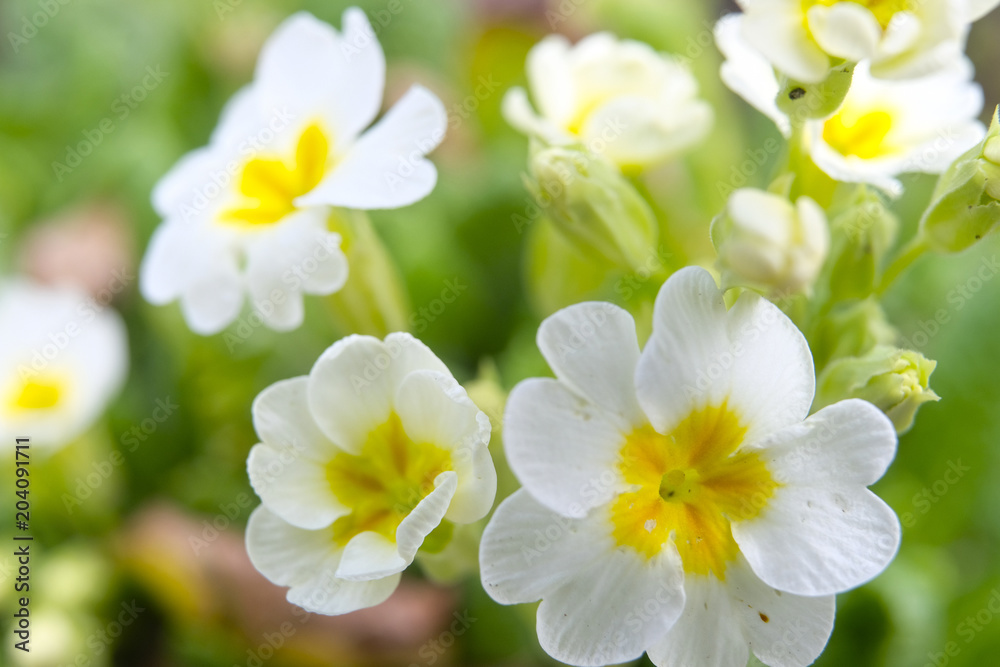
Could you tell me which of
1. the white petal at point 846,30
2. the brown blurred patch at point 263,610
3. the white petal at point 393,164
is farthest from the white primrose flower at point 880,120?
the brown blurred patch at point 263,610

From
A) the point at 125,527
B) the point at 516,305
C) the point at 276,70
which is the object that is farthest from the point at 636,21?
the point at 125,527

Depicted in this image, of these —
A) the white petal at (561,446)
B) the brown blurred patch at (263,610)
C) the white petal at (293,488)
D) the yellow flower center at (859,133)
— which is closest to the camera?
the white petal at (561,446)

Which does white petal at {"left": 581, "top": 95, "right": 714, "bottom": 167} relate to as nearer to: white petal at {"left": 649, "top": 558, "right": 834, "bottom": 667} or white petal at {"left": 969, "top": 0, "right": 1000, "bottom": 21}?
white petal at {"left": 969, "top": 0, "right": 1000, "bottom": 21}

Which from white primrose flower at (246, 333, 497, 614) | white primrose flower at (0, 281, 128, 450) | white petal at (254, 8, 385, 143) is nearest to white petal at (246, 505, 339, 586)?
white primrose flower at (246, 333, 497, 614)

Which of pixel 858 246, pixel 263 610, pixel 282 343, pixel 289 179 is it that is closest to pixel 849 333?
pixel 858 246

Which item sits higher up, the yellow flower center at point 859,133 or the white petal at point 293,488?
the yellow flower center at point 859,133

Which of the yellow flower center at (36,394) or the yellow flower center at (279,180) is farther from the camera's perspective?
the yellow flower center at (36,394)

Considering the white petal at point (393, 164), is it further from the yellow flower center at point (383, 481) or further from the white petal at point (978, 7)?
the white petal at point (978, 7)

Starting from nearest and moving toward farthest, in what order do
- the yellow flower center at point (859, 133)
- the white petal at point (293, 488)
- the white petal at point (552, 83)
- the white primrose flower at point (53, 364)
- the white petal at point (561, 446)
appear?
the white petal at point (561, 446)
the white petal at point (293, 488)
the yellow flower center at point (859, 133)
the white petal at point (552, 83)
the white primrose flower at point (53, 364)
